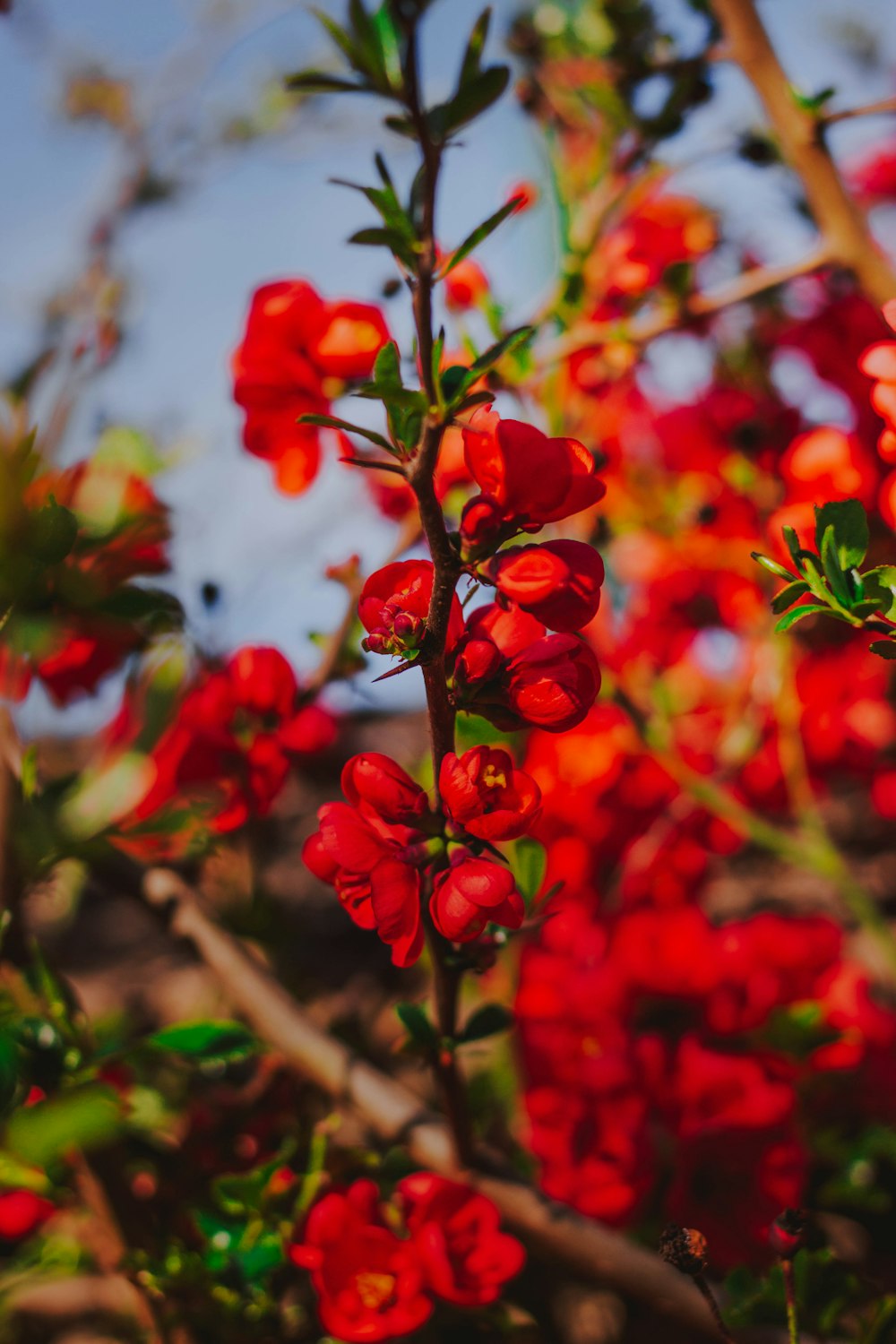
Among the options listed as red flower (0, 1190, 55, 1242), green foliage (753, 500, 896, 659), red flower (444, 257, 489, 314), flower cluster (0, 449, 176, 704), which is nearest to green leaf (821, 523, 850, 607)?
green foliage (753, 500, 896, 659)

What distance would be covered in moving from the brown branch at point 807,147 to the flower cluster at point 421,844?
519 millimetres

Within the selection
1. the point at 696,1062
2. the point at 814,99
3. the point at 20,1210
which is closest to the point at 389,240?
the point at 814,99

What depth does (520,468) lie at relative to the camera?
1.20 ft

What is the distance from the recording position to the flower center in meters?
0.57

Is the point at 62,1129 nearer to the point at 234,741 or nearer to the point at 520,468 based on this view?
the point at 520,468

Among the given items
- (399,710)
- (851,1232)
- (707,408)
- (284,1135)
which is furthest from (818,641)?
(399,710)

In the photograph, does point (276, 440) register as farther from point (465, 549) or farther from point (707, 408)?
point (707, 408)

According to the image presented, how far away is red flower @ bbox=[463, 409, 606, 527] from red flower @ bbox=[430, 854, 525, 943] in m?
0.14

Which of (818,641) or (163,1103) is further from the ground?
(818,641)

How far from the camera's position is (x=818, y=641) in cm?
110

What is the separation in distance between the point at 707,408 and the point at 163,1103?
88 cm

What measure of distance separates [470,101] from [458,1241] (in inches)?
23.5

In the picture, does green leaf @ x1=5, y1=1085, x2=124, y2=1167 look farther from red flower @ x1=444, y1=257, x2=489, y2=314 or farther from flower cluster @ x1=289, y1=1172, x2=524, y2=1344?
red flower @ x1=444, y1=257, x2=489, y2=314

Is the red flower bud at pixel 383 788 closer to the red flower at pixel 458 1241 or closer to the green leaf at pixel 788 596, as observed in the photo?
the green leaf at pixel 788 596
